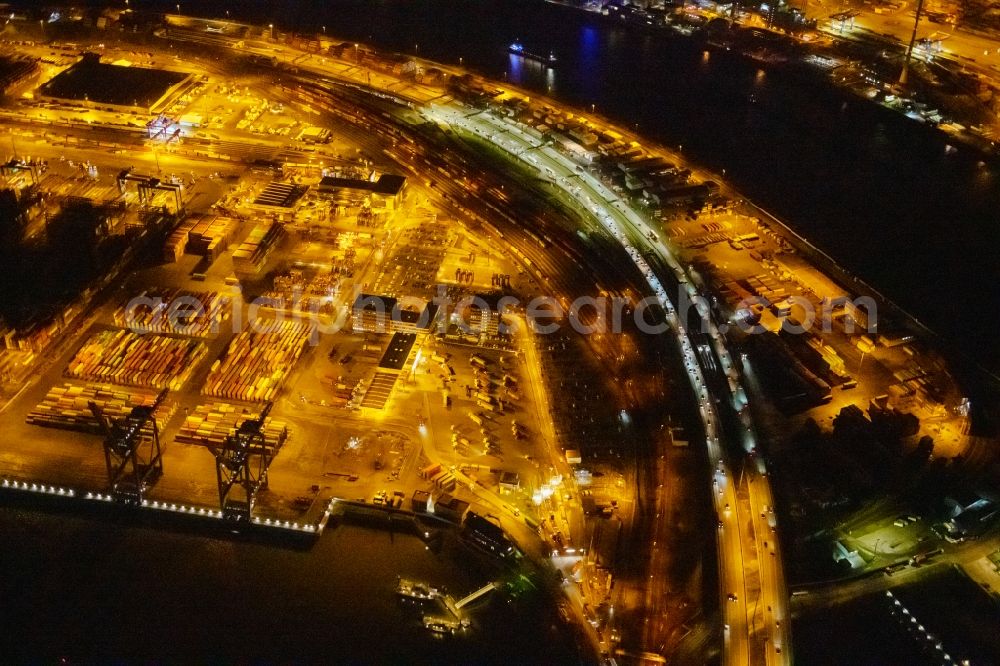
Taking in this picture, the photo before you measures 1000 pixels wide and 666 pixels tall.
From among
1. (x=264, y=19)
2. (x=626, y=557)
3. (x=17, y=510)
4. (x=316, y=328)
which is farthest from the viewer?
(x=264, y=19)

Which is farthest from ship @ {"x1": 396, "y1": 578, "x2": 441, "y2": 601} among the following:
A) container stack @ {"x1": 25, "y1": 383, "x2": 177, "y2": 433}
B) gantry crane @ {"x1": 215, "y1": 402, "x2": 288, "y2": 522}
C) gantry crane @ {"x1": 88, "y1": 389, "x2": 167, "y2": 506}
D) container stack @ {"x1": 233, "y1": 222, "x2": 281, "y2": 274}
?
container stack @ {"x1": 233, "y1": 222, "x2": 281, "y2": 274}

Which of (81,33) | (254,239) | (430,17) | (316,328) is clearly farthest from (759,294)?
(81,33)

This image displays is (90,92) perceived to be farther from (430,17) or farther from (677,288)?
(677,288)

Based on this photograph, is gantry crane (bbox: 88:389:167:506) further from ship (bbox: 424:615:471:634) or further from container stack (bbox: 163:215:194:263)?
container stack (bbox: 163:215:194:263)

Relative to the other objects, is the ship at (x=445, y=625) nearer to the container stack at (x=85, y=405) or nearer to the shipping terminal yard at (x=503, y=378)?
the shipping terminal yard at (x=503, y=378)

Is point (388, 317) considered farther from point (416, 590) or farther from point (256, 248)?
point (416, 590)
